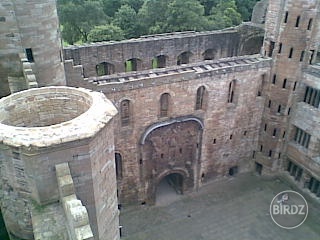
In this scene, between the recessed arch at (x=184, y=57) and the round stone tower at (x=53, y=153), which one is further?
the recessed arch at (x=184, y=57)

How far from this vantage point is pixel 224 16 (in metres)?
44.9

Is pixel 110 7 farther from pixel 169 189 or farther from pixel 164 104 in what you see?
pixel 169 189

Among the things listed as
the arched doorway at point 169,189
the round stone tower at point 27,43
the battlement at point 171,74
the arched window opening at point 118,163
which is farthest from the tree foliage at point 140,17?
the round stone tower at point 27,43

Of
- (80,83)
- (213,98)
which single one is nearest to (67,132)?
(80,83)

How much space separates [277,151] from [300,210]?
4683 millimetres

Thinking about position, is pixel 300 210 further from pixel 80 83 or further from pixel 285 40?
pixel 80 83

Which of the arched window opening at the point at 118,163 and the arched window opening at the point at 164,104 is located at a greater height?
the arched window opening at the point at 164,104

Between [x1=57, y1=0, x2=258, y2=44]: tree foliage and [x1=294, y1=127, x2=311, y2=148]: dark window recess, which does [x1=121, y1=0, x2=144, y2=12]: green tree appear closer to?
[x1=57, y1=0, x2=258, y2=44]: tree foliage

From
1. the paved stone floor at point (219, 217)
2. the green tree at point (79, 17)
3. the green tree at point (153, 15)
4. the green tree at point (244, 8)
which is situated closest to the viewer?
the paved stone floor at point (219, 217)

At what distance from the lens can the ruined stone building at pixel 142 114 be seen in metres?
9.77

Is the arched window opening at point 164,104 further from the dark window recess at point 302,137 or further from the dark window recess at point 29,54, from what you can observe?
the dark window recess at point 302,137

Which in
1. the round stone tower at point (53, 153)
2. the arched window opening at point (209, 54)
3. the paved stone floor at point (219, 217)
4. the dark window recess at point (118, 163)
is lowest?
the paved stone floor at point (219, 217)

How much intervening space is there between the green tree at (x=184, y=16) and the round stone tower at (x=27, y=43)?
87.9ft

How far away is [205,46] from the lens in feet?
102
